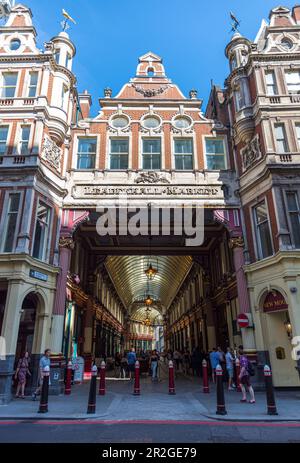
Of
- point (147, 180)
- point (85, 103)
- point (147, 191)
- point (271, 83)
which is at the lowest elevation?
point (147, 191)

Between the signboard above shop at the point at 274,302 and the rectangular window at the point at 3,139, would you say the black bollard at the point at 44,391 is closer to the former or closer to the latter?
the signboard above shop at the point at 274,302

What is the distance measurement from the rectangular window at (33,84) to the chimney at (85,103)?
218 inches

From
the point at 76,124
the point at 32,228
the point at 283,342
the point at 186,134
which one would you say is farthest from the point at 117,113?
the point at 283,342

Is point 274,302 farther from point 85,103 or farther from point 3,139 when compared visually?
point 85,103

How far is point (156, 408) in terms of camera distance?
386 inches

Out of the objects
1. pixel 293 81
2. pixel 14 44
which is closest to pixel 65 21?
pixel 14 44

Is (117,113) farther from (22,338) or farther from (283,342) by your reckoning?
(283,342)

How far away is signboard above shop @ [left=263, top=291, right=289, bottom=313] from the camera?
1355 centimetres

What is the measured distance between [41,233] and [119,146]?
269 inches

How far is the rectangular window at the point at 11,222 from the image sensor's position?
13.9 metres

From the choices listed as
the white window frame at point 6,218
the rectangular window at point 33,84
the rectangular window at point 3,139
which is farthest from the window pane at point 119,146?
the white window frame at point 6,218

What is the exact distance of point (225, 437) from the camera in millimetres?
6586

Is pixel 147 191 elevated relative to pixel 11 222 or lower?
elevated

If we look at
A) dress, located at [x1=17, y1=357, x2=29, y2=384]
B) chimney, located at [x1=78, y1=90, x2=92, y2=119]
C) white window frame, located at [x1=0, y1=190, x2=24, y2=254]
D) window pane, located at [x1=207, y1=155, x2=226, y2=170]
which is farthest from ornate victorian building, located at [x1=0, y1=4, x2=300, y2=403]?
chimney, located at [x1=78, y1=90, x2=92, y2=119]
